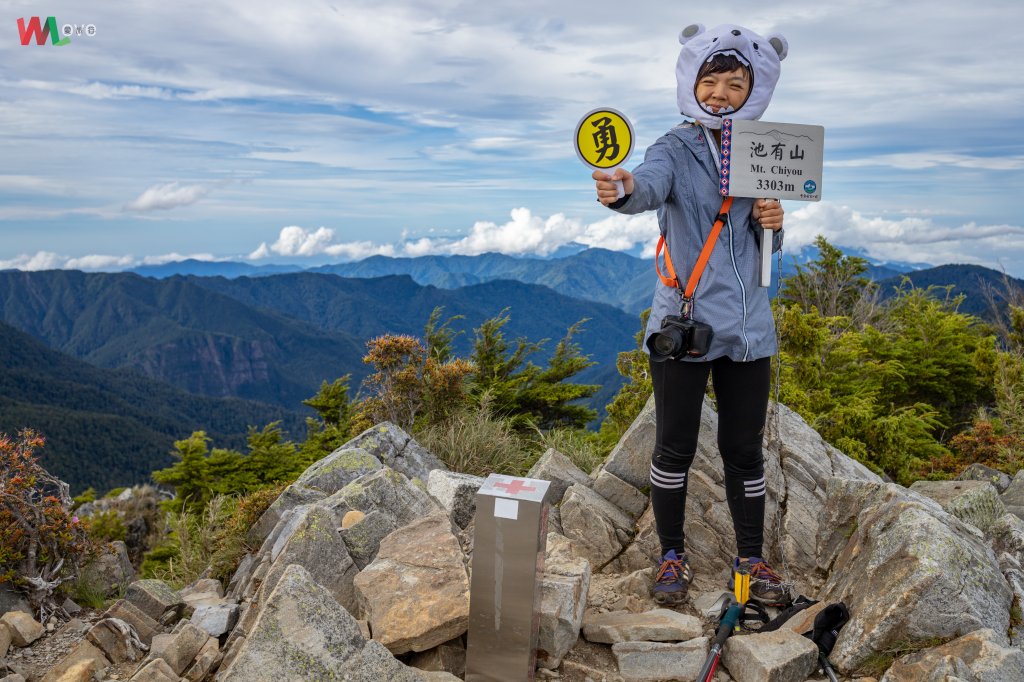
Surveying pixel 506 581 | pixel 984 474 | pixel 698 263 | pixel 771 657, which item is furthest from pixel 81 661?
pixel 984 474

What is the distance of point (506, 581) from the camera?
3.51 metres

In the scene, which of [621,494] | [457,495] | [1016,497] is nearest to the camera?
[457,495]

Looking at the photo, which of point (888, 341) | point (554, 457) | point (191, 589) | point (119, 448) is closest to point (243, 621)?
point (191, 589)

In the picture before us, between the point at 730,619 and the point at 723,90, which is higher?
the point at 723,90

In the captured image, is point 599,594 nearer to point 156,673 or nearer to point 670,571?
point 670,571

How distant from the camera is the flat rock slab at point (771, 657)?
362cm

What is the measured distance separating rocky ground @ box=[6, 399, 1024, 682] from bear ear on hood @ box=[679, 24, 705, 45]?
8.54 feet

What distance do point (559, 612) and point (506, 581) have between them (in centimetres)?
53

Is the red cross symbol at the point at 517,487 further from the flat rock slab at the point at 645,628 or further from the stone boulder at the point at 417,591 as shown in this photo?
the flat rock slab at the point at 645,628

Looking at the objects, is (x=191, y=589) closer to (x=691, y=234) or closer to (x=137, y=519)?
(x=691, y=234)

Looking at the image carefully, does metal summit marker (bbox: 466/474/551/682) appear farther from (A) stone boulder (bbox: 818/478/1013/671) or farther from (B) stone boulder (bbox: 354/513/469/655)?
(A) stone boulder (bbox: 818/478/1013/671)

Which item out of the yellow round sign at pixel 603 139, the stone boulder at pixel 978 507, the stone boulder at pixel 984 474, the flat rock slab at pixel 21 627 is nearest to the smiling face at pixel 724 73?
the yellow round sign at pixel 603 139

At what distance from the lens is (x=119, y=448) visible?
411 ft

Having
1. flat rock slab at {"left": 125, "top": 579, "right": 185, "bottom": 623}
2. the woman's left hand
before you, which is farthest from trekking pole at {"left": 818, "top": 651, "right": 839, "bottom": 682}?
flat rock slab at {"left": 125, "top": 579, "right": 185, "bottom": 623}
